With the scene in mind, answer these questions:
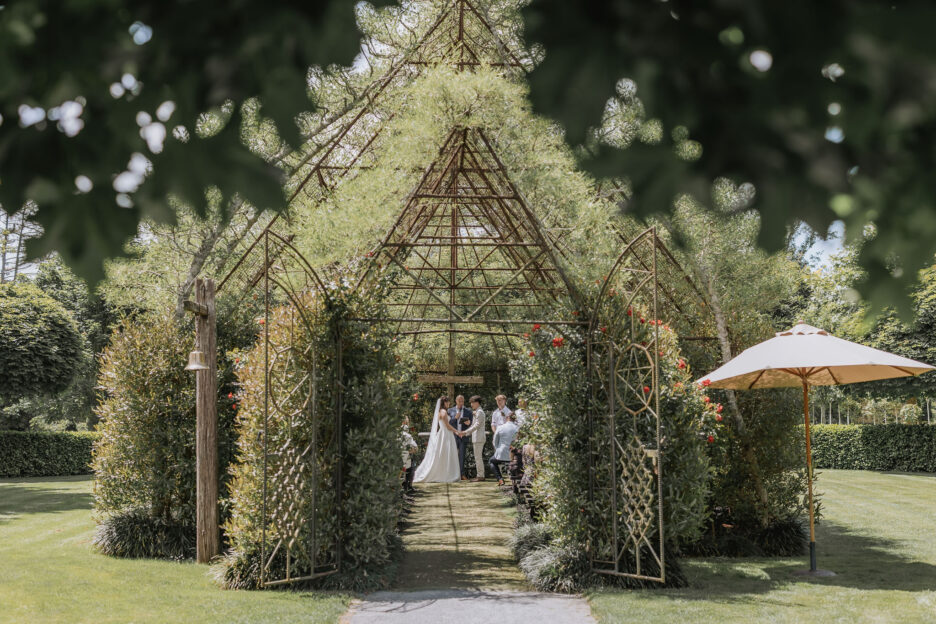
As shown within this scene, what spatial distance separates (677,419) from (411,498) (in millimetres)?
6682

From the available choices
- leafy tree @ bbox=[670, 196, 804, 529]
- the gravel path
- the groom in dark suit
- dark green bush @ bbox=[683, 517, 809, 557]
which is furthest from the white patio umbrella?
the groom in dark suit

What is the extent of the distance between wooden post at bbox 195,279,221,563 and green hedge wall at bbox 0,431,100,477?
45.8 ft

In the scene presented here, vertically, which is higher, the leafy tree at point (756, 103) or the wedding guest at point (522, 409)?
the leafy tree at point (756, 103)

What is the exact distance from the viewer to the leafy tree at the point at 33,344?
56.8 feet

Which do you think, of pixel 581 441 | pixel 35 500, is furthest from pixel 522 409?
pixel 35 500

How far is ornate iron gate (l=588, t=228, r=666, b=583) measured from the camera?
693cm

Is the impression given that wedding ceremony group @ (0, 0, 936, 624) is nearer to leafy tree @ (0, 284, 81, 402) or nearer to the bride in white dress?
the bride in white dress

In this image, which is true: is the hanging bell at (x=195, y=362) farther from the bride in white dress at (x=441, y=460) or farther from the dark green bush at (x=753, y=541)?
the bride in white dress at (x=441, y=460)

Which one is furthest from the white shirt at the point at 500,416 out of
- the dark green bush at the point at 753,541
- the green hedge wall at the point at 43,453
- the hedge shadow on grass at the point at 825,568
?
the green hedge wall at the point at 43,453

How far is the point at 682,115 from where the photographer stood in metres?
1.42

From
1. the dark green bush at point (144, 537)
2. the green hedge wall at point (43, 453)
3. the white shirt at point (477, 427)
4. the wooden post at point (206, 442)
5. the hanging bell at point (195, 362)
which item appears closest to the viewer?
the hanging bell at point (195, 362)

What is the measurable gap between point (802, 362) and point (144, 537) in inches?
Result: 284

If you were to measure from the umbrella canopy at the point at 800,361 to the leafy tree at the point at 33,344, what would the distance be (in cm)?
1566

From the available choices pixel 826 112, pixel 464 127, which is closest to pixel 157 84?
pixel 826 112
